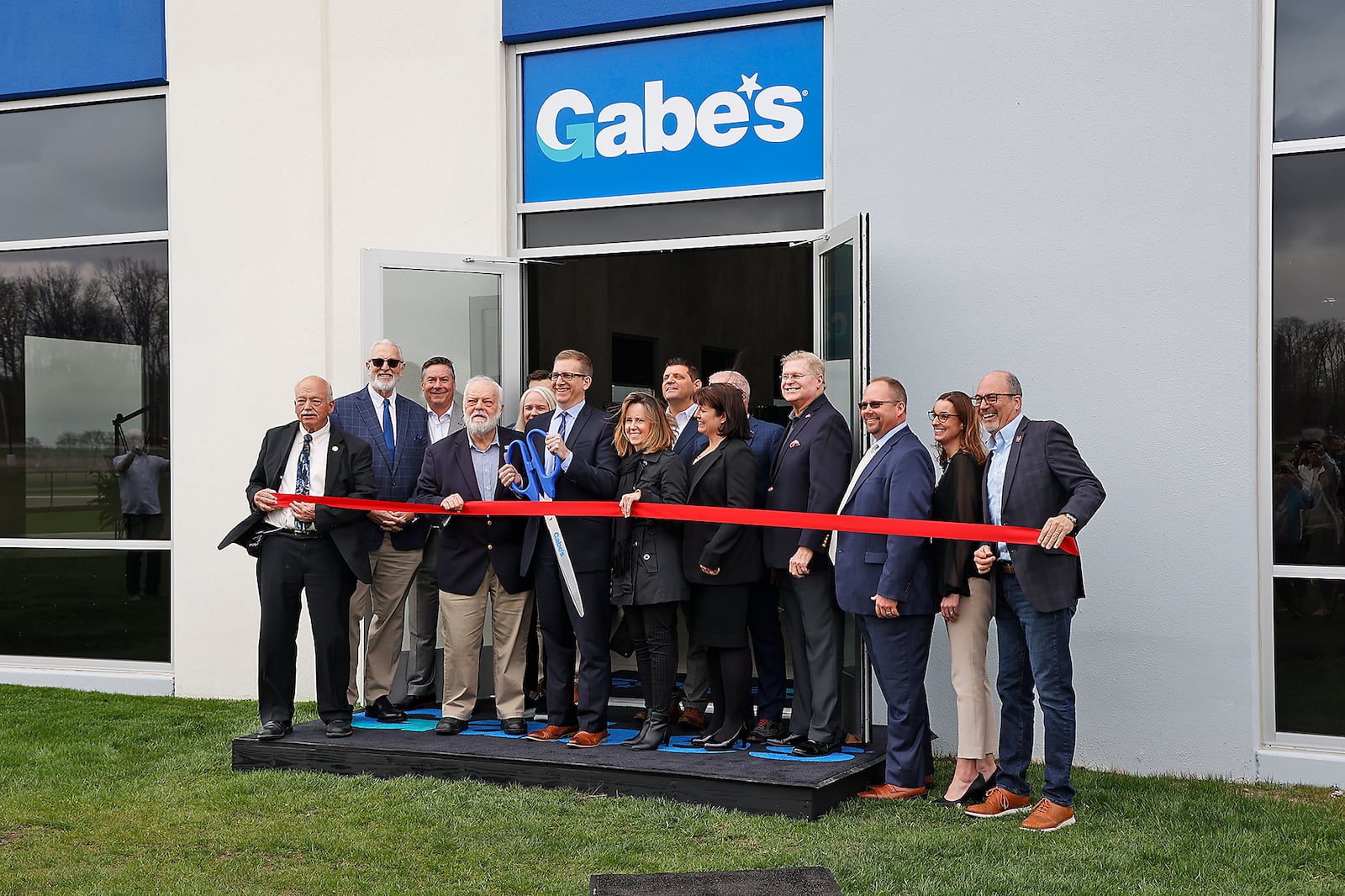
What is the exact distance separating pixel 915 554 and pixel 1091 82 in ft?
9.81

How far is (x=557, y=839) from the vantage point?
523cm

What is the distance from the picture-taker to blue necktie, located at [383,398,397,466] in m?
7.26

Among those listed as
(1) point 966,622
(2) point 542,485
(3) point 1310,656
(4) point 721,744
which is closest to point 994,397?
(1) point 966,622

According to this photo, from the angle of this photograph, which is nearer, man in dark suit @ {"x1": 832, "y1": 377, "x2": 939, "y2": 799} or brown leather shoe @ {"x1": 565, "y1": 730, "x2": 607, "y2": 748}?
man in dark suit @ {"x1": 832, "y1": 377, "x2": 939, "y2": 799}

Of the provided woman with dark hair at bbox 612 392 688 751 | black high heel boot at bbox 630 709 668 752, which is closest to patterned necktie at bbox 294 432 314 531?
woman with dark hair at bbox 612 392 688 751

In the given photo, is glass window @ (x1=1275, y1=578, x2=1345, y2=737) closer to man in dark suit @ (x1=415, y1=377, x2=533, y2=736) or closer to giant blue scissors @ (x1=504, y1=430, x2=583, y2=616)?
giant blue scissors @ (x1=504, y1=430, x2=583, y2=616)

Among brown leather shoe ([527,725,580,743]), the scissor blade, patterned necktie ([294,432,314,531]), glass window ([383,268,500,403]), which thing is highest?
glass window ([383,268,500,403])

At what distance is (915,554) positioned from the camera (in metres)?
5.73

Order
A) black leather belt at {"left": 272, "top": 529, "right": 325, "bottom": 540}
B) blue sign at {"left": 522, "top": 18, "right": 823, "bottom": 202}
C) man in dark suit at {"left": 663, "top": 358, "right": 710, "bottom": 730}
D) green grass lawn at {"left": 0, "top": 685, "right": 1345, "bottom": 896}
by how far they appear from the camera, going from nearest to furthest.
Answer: green grass lawn at {"left": 0, "top": 685, "right": 1345, "bottom": 896}, black leather belt at {"left": 272, "top": 529, "right": 325, "bottom": 540}, man in dark suit at {"left": 663, "top": 358, "right": 710, "bottom": 730}, blue sign at {"left": 522, "top": 18, "right": 823, "bottom": 202}

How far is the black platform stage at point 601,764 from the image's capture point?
560 cm

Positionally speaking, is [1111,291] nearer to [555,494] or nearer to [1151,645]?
[1151,645]

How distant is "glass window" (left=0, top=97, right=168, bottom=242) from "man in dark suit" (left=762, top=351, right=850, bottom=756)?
545cm

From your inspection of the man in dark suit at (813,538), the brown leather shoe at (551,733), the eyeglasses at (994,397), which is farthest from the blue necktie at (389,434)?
the eyeglasses at (994,397)

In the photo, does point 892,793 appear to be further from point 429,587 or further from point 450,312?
point 450,312
